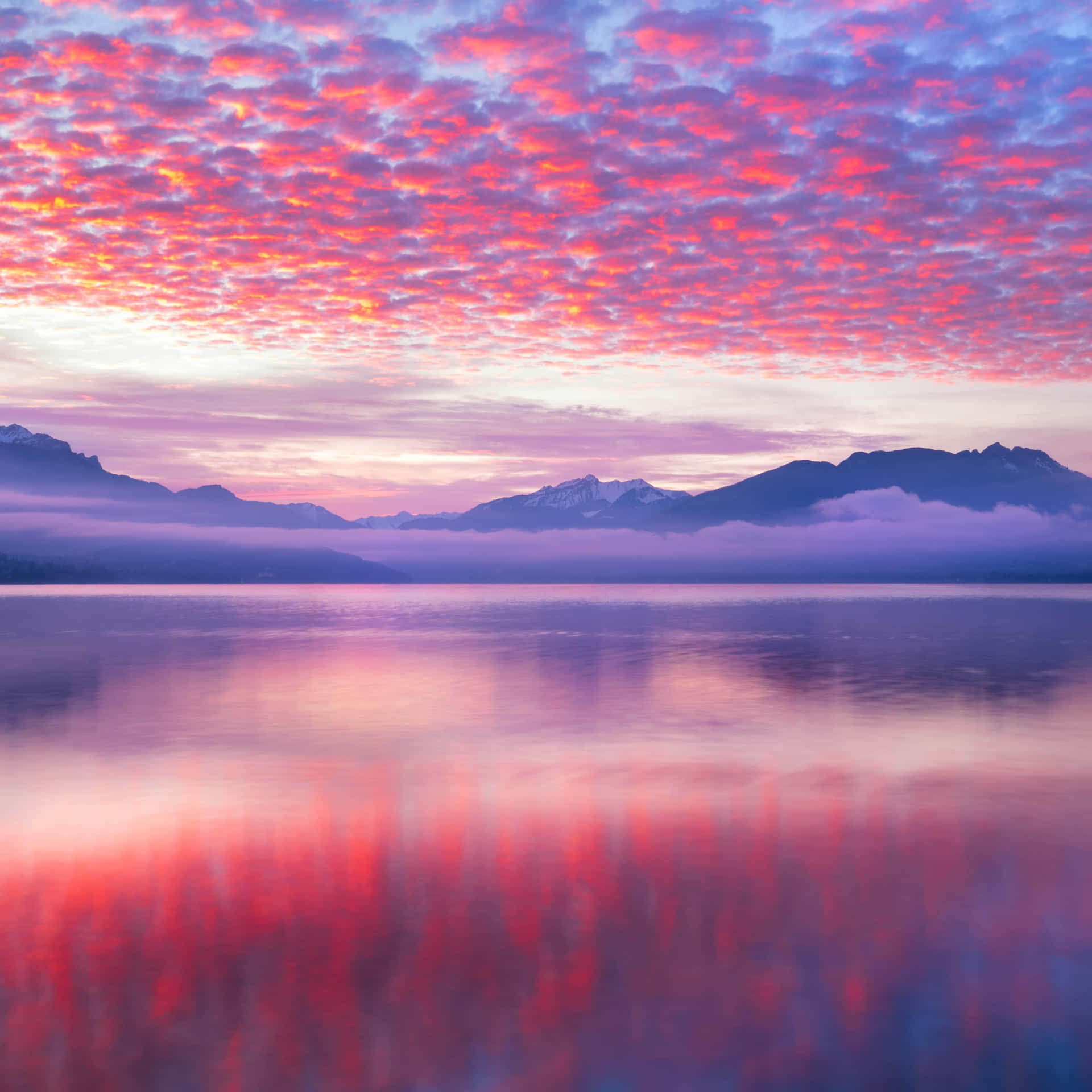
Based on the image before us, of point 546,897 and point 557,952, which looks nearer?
point 557,952

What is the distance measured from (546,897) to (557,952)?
201 cm

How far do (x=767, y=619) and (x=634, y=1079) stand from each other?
10601 cm

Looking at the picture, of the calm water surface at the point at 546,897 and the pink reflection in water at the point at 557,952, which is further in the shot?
the calm water surface at the point at 546,897

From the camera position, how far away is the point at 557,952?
1211cm

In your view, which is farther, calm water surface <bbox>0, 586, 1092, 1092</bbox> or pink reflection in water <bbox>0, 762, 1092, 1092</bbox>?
calm water surface <bbox>0, 586, 1092, 1092</bbox>

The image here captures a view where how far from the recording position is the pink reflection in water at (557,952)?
9453mm

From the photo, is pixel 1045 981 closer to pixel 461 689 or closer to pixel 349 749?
pixel 349 749

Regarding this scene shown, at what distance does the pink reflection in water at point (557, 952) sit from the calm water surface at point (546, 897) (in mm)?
47

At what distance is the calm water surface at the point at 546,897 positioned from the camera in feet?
31.6

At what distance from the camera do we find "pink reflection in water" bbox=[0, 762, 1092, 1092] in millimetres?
9453

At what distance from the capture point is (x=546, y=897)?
14.1 m

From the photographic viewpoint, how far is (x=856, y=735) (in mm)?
28844

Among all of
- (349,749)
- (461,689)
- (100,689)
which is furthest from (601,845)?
(100,689)

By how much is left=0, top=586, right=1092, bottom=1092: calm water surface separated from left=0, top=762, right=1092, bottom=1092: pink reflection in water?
0.05 metres
